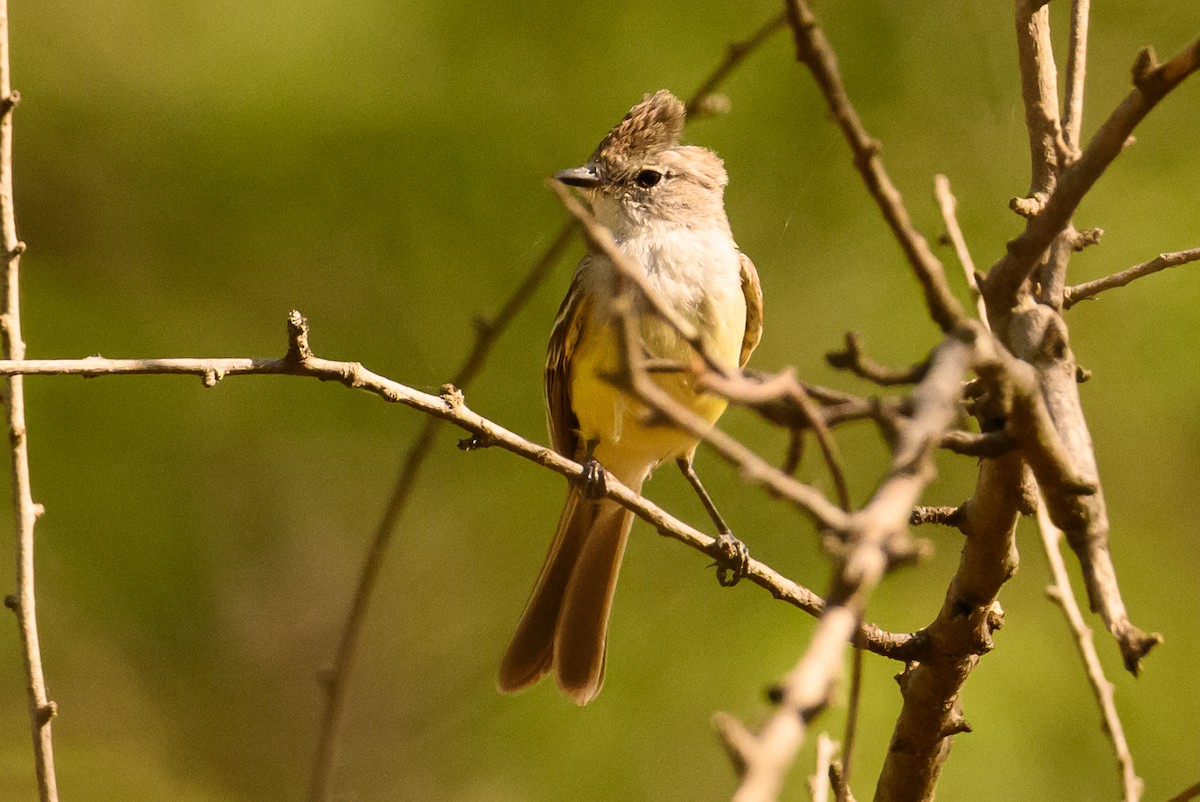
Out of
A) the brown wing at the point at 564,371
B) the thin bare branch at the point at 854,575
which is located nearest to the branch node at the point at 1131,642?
the thin bare branch at the point at 854,575

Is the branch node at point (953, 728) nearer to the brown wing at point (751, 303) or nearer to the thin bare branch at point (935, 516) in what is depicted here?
the thin bare branch at point (935, 516)

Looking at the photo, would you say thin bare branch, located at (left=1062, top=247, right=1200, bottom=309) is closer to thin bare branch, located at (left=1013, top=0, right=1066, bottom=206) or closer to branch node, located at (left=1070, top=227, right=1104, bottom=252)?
branch node, located at (left=1070, top=227, right=1104, bottom=252)

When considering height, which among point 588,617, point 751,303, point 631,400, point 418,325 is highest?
point 418,325

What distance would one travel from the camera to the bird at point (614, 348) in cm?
388

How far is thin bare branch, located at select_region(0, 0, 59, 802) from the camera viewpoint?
7.11ft

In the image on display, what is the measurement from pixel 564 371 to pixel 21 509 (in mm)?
2057

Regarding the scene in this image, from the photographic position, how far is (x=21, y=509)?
85.7 inches

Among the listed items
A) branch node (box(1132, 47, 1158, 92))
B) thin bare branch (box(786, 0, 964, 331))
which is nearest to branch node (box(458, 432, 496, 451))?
thin bare branch (box(786, 0, 964, 331))

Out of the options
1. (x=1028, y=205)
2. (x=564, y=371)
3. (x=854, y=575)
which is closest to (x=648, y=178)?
(x=564, y=371)

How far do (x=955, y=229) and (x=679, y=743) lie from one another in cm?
269

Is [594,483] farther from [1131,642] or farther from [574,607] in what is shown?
[1131,642]

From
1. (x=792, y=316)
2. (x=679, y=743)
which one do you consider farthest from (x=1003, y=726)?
(x=792, y=316)

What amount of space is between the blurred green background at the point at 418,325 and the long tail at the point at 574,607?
52 cm

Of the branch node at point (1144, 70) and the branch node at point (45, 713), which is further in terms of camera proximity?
the branch node at point (45, 713)
